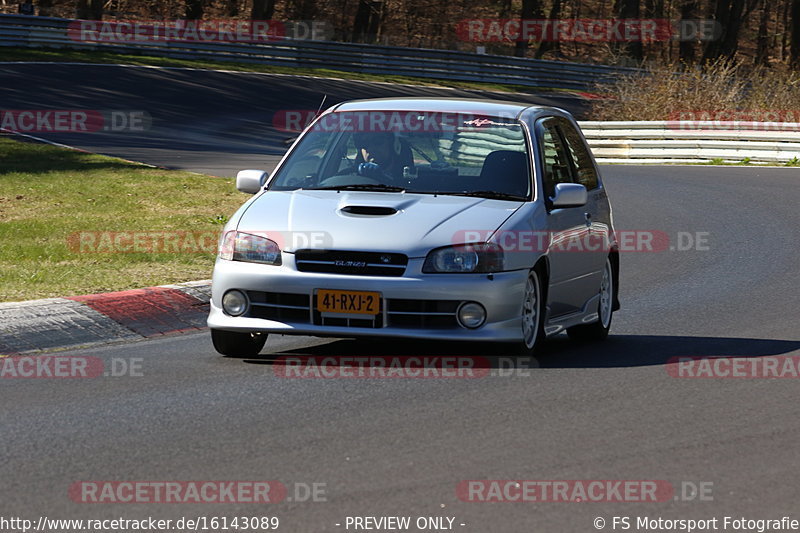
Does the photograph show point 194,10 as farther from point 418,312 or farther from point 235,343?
point 418,312

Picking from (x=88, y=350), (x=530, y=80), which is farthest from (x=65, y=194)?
(x=530, y=80)

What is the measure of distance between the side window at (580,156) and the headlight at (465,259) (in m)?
1.99

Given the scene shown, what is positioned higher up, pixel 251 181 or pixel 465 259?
pixel 251 181

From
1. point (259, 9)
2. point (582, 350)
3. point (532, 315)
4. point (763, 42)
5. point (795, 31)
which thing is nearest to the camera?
point (532, 315)

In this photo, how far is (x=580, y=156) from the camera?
10.4 metres

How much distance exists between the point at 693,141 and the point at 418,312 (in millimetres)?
22309

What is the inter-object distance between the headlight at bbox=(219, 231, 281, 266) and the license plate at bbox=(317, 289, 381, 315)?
0.39 meters

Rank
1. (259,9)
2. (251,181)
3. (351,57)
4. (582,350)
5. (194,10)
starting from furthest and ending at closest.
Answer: (194,10), (259,9), (351,57), (582,350), (251,181)

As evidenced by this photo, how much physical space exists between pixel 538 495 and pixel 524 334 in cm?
295

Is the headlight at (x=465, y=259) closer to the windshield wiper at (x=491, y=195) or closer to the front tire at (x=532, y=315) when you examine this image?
the front tire at (x=532, y=315)

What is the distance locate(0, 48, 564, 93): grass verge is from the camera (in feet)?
124

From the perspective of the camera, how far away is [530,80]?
49.1 meters

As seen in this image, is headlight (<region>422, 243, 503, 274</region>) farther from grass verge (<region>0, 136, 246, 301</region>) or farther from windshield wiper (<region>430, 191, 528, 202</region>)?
grass verge (<region>0, 136, 246, 301</region>)

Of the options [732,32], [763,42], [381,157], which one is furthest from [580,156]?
[763,42]
